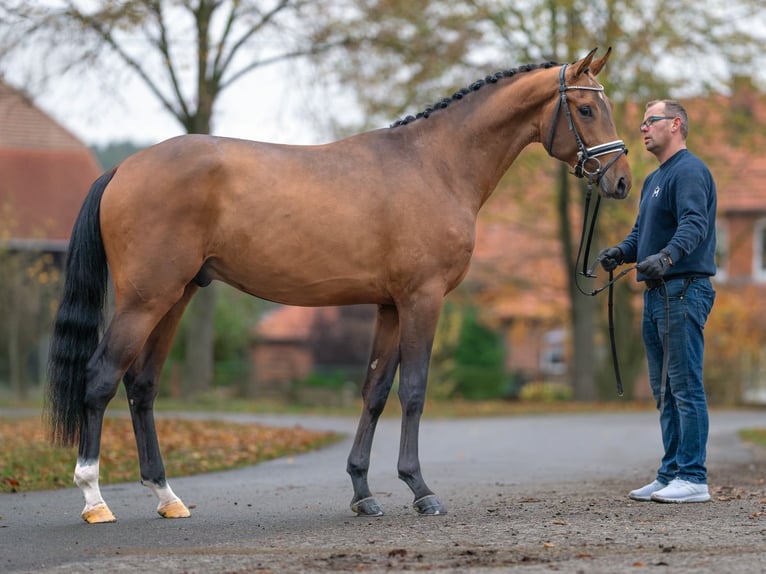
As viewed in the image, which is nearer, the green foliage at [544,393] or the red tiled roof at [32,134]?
the red tiled roof at [32,134]

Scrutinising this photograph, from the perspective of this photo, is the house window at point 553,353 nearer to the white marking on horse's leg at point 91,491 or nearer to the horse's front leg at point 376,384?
the horse's front leg at point 376,384

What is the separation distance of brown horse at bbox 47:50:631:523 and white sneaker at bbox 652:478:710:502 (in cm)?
148

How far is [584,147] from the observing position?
761 cm

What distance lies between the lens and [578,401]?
98.1 ft

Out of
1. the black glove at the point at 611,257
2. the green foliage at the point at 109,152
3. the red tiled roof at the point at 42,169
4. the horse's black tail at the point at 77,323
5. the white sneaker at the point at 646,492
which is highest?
the green foliage at the point at 109,152

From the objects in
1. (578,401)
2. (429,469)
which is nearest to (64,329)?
(429,469)

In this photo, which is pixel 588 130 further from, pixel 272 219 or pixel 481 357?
pixel 481 357

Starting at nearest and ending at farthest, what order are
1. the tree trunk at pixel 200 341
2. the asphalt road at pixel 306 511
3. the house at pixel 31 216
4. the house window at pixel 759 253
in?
the asphalt road at pixel 306 511 < the tree trunk at pixel 200 341 < the house at pixel 31 216 < the house window at pixel 759 253

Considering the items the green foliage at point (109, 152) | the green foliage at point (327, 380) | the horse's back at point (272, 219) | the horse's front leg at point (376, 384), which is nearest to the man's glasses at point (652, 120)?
the horse's back at point (272, 219)

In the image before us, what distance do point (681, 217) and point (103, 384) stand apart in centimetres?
383

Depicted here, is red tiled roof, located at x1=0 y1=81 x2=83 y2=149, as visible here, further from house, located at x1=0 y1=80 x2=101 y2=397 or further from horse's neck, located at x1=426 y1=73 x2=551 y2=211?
horse's neck, located at x1=426 y1=73 x2=551 y2=211

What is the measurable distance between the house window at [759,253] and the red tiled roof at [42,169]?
2125 cm

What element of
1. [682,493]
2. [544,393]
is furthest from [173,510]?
[544,393]

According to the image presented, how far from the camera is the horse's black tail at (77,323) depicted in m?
7.00
